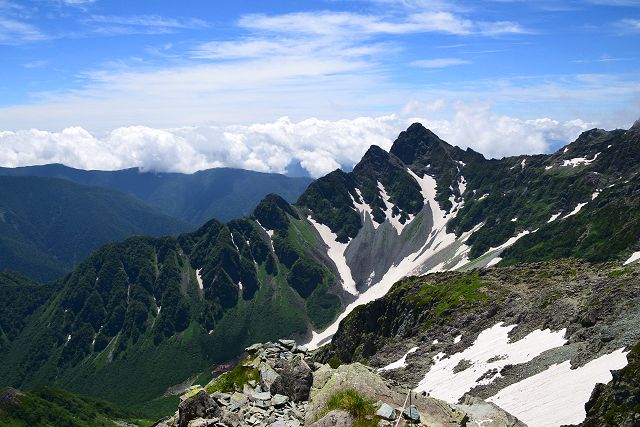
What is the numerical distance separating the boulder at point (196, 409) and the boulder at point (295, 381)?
212 inches

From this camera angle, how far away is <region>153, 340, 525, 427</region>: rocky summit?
34.2 metres

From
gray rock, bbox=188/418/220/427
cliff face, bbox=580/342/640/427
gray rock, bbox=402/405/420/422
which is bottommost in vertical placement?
cliff face, bbox=580/342/640/427

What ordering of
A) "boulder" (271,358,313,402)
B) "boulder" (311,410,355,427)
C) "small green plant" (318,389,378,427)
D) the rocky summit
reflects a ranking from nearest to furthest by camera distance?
"small green plant" (318,389,378,427), "boulder" (311,410,355,427), the rocky summit, "boulder" (271,358,313,402)

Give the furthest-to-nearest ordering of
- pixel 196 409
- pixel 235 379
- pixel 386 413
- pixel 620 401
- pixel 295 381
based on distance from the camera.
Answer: pixel 620 401 → pixel 235 379 → pixel 295 381 → pixel 196 409 → pixel 386 413

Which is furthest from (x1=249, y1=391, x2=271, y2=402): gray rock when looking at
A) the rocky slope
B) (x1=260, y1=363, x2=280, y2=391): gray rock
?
the rocky slope

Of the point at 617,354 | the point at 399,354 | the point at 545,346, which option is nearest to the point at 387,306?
the point at 399,354

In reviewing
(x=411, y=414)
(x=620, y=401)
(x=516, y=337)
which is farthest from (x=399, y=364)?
(x=411, y=414)

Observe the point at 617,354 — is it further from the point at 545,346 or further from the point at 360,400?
the point at 360,400

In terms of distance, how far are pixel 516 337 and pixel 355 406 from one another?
2798 inches

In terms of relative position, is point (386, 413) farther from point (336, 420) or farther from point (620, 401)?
point (620, 401)

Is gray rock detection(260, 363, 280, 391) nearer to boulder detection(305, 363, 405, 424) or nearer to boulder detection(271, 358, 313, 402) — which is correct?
boulder detection(271, 358, 313, 402)

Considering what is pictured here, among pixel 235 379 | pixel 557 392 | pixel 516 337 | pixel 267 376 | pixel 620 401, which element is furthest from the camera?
pixel 516 337

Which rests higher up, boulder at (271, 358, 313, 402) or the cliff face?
boulder at (271, 358, 313, 402)

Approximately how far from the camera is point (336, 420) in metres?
33.8
